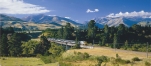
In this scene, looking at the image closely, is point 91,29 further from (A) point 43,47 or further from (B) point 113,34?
(A) point 43,47

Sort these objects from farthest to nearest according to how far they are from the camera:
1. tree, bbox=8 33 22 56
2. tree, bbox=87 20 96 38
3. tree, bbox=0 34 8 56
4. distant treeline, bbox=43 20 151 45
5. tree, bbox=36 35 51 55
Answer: tree, bbox=87 20 96 38, distant treeline, bbox=43 20 151 45, tree, bbox=36 35 51 55, tree, bbox=0 34 8 56, tree, bbox=8 33 22 56

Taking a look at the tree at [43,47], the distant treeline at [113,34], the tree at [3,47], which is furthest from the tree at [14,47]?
the distant treeline at [113,34]

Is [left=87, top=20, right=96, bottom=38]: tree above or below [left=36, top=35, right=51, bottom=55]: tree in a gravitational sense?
above

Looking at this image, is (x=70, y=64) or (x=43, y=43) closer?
(x=70, y=64)

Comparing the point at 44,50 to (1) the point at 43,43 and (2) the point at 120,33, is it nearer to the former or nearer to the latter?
(1) the point at 43,43

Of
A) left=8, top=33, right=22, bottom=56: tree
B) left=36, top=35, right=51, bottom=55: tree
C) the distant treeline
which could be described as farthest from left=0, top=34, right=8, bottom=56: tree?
the distant treeline

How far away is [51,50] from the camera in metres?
88.0

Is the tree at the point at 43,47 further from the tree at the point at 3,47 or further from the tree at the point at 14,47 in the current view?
the tree at the point at 3,47

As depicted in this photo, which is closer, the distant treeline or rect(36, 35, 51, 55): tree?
rect(36, 35, 51, 55): tree

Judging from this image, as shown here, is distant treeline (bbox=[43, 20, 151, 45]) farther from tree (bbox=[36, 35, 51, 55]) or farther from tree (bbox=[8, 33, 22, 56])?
tree (bbox=[8, 33, 22, 56])

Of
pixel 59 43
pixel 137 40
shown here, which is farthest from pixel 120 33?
pixel 59 43

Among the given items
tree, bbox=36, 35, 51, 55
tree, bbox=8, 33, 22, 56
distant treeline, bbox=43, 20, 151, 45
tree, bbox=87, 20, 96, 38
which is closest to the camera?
tree, bbox=8, 33, 22, 56

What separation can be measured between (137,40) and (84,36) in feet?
75.5

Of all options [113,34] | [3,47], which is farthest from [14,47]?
[113,34]
